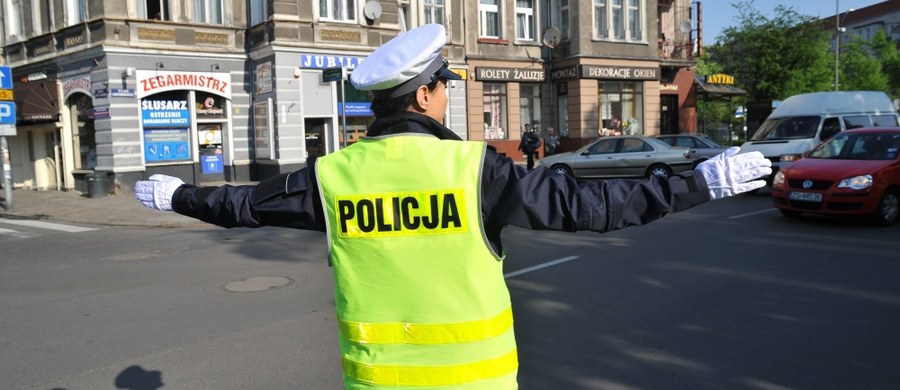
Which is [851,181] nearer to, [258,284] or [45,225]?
[258,284]

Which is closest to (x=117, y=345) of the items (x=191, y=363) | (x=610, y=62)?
(x=191, y=363)

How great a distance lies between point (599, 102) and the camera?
30.8 metres

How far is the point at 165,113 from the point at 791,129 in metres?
16.8

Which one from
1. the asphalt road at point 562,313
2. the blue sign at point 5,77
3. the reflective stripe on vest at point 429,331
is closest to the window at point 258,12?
the blue sign at point 5,77

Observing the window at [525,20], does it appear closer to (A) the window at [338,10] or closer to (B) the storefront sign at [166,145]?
(A) the window at [338,10]

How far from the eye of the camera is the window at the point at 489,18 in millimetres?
28922

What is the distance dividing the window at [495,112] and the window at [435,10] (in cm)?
324

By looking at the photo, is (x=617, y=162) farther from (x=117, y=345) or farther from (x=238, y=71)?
(x=117, y=345)

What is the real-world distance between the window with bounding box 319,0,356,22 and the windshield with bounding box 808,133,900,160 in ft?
49.2

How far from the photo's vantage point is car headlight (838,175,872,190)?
1122 cm

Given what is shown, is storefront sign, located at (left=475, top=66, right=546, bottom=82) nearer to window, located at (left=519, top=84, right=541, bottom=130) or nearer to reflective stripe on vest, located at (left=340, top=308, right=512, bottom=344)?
window, located at (left=519, top=84, right=541, bottom=130)

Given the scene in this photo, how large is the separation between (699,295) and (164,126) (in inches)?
A: 726


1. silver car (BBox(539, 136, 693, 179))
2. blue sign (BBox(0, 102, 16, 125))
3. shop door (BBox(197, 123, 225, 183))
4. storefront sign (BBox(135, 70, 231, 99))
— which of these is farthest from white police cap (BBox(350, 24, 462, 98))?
shop door (BBox(197, 123, 225, 183))

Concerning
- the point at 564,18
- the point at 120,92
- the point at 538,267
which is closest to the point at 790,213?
the point at 538,267
